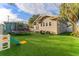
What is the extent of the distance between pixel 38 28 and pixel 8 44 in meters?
0.30

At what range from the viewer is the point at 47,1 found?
6.57ft

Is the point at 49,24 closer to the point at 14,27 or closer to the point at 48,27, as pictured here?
the point at 48,27

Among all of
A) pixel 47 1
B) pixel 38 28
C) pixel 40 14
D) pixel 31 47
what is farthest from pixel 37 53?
pixel 47 1

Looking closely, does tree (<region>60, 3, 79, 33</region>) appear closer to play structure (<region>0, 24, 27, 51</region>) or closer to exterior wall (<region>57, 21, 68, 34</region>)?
exterior wall (<region>57, 21, 68, 34</region>)

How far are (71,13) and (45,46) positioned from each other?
0.37 m

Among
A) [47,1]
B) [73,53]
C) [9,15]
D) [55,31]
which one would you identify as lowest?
[73,53]

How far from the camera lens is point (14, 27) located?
201 cm

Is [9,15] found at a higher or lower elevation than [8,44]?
higher

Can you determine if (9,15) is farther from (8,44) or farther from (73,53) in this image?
(73,53)

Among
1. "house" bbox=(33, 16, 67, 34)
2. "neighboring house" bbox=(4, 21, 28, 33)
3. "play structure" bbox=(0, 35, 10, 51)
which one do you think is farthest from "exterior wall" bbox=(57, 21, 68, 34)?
"play structure" bbox=(0, 35, 10, 51)

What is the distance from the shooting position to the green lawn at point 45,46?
1.98 m

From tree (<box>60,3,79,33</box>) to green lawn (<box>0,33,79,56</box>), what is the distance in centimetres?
13

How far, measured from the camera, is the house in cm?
201

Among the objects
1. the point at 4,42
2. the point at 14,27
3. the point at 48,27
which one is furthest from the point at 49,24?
the point at 4,42
